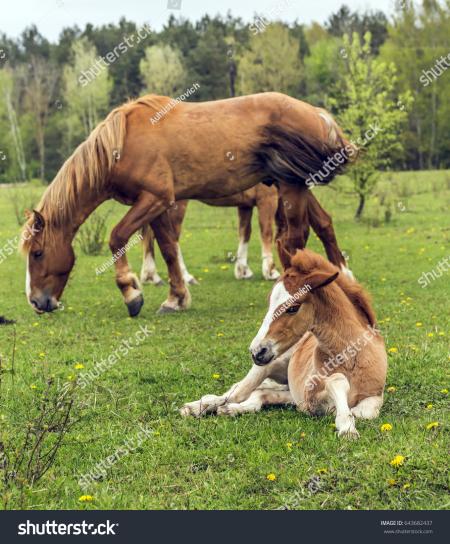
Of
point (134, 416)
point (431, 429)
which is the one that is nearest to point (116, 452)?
point (134, 416)

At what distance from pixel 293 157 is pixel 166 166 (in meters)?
1.56

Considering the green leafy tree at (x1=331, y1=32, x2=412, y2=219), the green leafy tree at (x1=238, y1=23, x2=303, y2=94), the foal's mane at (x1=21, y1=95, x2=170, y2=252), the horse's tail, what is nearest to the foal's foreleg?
the foal's mane at (x1=21, y1=95, x2=170, y2=252)

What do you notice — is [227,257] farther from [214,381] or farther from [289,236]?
[214,381]

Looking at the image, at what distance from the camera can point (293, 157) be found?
30.8ft

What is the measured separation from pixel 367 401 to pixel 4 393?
286 cm

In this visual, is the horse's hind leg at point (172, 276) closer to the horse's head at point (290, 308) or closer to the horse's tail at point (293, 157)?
the horse's tail at point (293, 157)

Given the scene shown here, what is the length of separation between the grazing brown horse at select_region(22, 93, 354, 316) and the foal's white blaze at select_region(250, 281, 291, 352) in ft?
14.4

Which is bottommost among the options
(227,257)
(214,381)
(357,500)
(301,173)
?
(227,257)

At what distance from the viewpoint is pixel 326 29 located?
74125mm

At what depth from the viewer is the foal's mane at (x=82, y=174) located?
29.5 feet

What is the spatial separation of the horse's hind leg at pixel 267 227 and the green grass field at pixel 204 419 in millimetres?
623

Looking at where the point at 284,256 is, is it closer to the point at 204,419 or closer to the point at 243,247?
the point at 204,419

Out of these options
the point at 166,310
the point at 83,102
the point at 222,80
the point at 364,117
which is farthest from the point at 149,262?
the point at 83,102

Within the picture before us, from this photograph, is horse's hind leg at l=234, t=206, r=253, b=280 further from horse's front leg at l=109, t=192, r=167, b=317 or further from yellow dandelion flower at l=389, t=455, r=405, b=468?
yellow dandelion flower at l=389, t=455, r=405, b=468
